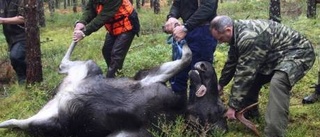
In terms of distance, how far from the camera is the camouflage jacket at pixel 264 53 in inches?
196

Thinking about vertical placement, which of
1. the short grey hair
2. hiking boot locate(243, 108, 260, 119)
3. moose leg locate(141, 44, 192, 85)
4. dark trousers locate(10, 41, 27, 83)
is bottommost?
hiking boot locate(243, 108, 260, 119)

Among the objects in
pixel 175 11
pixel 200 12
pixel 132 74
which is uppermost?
pixel 200 12

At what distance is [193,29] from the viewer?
6109mm

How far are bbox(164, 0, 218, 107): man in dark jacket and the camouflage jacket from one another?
0.82m

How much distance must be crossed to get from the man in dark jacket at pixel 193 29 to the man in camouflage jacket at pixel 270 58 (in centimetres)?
83

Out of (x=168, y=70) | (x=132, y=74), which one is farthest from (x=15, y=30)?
(x=168, y=70)

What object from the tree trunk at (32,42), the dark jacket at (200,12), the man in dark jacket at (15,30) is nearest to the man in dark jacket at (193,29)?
the dark jacket at (200,12)

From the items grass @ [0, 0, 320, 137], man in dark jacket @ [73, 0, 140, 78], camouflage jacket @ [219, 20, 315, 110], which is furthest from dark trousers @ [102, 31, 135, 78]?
camouflage jacket @ [219, 20, 315, 110]

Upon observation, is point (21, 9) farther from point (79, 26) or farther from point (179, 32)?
point (179, 32)

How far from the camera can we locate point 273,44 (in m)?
5.11

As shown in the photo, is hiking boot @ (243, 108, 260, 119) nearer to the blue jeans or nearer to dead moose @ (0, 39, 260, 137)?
dead moose @ (0, 39, 260, 137)

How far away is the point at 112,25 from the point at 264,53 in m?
2.84

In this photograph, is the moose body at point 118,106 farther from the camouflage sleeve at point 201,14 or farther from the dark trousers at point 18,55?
the dark trousers at point 18,55

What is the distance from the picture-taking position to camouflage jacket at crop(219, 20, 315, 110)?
196 inches
